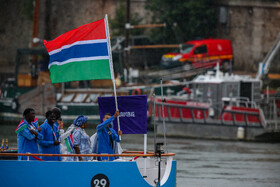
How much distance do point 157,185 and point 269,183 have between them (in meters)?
5.57

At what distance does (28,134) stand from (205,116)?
2048 cm

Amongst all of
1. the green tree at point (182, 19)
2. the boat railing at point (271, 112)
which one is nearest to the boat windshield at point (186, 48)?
the green tree at point (182, 19)

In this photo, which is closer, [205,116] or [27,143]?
[27,143]

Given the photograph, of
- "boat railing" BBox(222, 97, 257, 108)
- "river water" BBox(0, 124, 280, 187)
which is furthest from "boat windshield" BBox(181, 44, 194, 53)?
"river water" BBox(0, 124, 280, 187)

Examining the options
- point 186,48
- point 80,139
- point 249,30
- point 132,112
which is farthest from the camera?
point 249,30

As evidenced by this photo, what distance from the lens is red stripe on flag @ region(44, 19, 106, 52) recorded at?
1083cm

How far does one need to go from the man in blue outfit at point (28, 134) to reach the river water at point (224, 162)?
8.04 ft

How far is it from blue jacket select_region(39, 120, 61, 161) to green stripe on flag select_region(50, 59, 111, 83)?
90cm

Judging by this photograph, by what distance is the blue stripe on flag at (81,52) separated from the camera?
35.5 ft

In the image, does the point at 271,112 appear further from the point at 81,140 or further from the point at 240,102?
the point at 81,140

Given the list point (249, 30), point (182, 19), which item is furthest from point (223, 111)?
point (249, 30)

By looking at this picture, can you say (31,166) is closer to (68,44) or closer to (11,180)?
(11,180)

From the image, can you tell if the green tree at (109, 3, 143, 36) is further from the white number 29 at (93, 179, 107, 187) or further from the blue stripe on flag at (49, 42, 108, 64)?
the white number 29 at (93, 179, 107, 187)

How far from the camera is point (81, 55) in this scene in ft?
35.5
